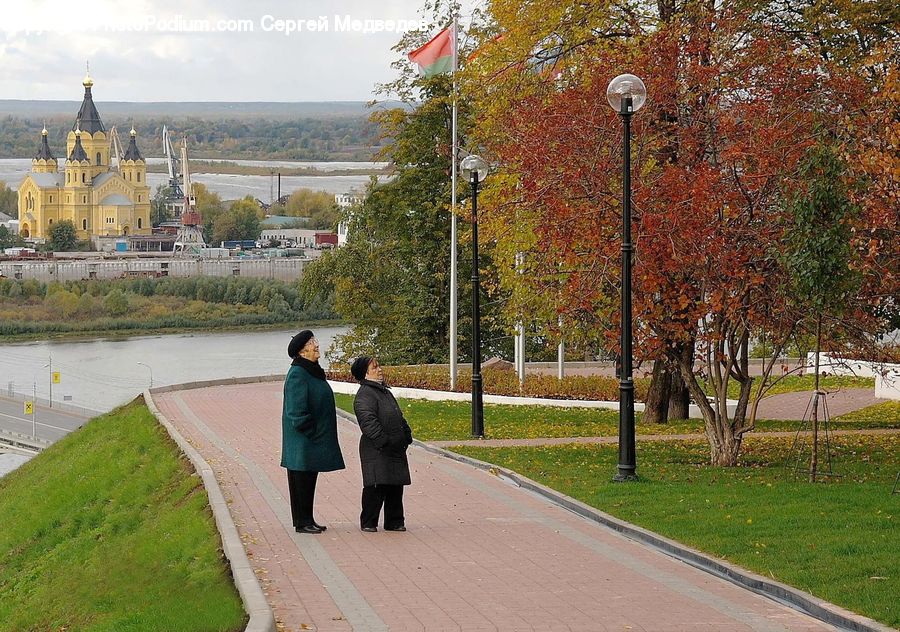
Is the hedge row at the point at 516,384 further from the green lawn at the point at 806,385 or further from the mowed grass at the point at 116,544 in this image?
the mowed grass at the point at 116,544

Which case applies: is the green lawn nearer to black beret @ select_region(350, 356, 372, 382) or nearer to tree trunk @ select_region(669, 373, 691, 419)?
tree trunk @ select_region(669, 373, 691, 419)

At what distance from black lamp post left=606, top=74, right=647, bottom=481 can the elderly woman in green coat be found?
4037mm

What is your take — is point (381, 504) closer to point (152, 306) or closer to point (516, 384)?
point (516, 384)

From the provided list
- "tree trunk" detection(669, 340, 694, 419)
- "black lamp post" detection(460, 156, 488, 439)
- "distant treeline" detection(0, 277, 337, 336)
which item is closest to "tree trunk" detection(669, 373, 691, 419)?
"tree trunk" detection(669, 340, 694, 419)

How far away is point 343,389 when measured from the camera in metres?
29.9

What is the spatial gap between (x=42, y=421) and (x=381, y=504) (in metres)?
57.8

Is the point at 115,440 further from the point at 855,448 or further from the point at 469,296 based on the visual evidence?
the point at 469,296

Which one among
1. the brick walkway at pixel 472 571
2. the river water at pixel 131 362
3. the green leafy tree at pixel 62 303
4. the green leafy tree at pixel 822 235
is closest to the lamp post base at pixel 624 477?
the brick walkway at pixel 472 571

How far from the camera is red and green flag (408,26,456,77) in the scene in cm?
2858

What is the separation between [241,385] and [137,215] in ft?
534

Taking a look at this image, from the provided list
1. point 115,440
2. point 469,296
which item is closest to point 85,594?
point 115,440

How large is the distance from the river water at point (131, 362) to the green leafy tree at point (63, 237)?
78.6 m

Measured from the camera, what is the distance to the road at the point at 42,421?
6206 cm

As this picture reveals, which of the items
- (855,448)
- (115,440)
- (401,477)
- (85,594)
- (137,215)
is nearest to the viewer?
(401,477)
